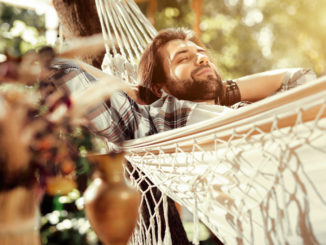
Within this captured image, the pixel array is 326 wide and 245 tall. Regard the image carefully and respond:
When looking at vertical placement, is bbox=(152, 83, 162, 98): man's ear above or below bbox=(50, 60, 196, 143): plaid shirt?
above

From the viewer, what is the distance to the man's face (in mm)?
1265

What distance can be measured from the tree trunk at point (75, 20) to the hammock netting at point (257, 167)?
700mm

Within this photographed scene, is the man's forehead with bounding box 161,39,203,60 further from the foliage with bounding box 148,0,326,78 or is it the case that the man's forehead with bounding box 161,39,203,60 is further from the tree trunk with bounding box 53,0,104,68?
the foliage with bounding box 148,0,326,78

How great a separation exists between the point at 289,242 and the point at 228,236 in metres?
0.20

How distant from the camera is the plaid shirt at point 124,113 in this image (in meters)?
0.94

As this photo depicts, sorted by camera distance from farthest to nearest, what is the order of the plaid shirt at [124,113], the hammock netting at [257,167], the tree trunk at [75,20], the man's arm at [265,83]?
the tree trunk at [75,20] < the man's arm at [265,83] < the plaid shirt at [124,113] < the hammock netting at [257,167]

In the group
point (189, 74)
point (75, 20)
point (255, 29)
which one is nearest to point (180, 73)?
point (189, 74)

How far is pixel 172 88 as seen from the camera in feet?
4.32

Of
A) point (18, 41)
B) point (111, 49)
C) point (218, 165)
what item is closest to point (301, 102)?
point (218, 165)

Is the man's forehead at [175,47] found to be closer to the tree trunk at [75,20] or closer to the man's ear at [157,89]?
the man's ear at [157,89]

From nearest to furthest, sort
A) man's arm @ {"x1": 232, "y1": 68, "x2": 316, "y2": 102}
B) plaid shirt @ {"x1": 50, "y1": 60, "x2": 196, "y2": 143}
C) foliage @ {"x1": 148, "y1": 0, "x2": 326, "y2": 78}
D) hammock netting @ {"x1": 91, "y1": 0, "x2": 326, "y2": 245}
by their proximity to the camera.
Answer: hammock netting @ {"x1": 91, "y1": 0, "x2": 326, "y2": 245}
plaid shirt @ {"x1": 50, "y1": 60, "x2": 196, "y2": 143}
man's arm @ {"x1": 232, "y1": 68, "x2": 316, "y2": 102}
foliage @ {"x1": 148, "y1": 0, "x2": 326, "y2": 78}

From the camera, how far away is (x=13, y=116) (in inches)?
13.7

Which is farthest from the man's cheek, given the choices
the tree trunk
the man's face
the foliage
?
the foliage

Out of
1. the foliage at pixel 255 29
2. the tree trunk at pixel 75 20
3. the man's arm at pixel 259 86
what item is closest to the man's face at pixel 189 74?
the man's arm at pixel 259 86
